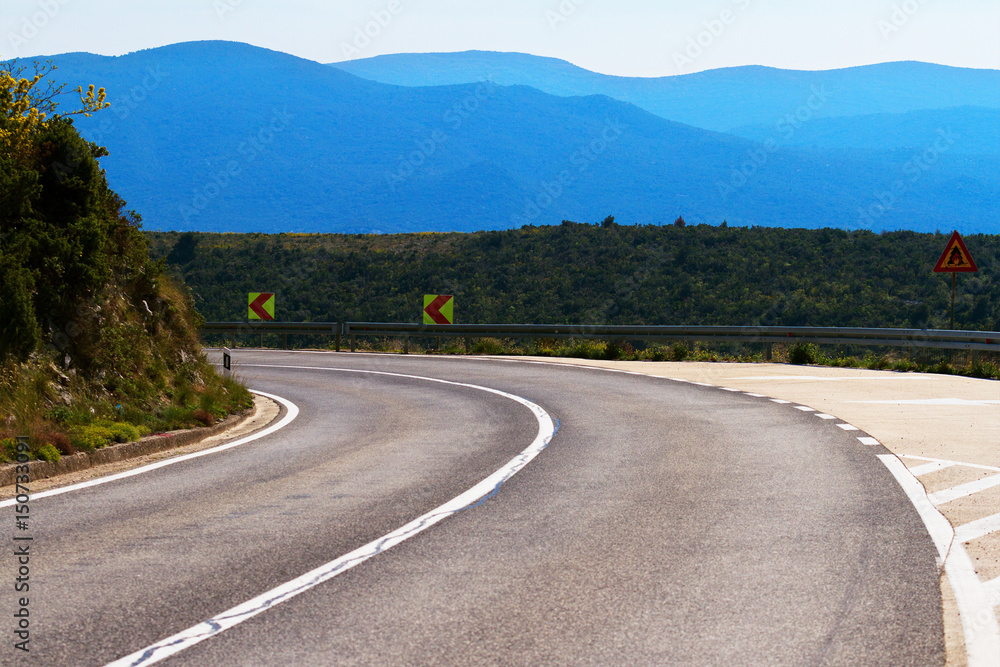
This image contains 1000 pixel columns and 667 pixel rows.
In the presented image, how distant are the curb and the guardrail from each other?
623 inches

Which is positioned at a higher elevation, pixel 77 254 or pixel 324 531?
pixel 77 254

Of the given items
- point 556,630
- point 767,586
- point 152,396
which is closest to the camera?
point 556,630

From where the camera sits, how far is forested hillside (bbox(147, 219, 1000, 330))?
158 ft

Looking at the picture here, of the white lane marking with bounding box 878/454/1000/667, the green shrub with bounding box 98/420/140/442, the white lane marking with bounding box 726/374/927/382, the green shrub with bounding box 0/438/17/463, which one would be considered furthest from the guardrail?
the green shrub with bounding box 0/438/17/463

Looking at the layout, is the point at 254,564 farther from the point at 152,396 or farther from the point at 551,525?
the point at 152,396

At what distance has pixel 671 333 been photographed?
26.8 meters

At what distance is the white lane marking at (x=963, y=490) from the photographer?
7.61 meters

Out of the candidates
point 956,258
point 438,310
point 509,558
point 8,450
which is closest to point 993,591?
→ point 509,558

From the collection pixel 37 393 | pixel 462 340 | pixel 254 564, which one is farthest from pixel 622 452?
pixel 462 340

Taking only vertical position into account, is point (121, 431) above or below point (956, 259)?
below

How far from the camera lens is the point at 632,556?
5.95 metres

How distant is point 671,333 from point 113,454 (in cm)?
1907

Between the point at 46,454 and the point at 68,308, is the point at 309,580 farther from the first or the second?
the point at 68,308

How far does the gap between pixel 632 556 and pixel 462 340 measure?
2531 cm
